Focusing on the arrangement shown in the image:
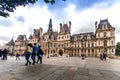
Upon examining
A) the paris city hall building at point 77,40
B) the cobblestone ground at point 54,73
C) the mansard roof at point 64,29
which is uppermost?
the mansard roof at point 64,29

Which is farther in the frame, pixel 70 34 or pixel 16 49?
pixel 16 49

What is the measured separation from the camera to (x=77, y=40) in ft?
270

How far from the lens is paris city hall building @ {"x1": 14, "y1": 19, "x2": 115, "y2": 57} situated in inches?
2857

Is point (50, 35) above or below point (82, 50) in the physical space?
above

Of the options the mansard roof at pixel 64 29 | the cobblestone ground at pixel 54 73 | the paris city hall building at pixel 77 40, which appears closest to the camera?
the cobblestone ground at pixel 54 73

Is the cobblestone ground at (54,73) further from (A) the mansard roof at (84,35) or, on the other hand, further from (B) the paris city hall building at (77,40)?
(A) the mansard roof at (84,35)

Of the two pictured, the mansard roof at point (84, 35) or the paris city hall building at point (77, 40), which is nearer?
the paris city hall building at point (77, 40)

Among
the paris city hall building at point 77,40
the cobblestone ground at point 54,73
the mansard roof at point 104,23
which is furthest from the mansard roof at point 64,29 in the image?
the cobblestone ground at point 54,73

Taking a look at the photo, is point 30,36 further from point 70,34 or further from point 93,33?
point 93,33

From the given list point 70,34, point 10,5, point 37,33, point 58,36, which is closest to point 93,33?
point 70,34

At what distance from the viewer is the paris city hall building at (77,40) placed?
7256 centimetres

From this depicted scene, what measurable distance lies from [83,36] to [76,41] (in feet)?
13.9

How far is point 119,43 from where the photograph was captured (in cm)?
9512

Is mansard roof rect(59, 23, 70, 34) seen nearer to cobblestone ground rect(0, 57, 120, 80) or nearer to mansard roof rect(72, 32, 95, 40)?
mansard roof rect(72, 32, 95, 40)
